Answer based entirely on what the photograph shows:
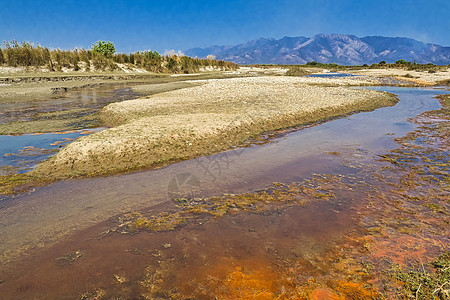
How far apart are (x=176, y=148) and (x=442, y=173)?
781 centimetres

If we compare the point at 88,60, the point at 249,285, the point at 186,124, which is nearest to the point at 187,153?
the point at 186,124

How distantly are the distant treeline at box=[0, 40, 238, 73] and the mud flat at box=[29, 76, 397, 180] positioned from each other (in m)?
23.7

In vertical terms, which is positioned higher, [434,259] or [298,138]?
[298,138]

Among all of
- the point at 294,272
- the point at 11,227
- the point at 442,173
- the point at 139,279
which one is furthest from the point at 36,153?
the point at 442,173

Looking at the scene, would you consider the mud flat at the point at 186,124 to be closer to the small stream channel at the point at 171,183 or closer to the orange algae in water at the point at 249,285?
the small stream channel at the point at 171,183

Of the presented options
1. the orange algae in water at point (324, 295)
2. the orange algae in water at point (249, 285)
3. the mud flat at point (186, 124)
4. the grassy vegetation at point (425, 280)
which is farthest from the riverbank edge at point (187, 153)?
the grassy vegetation at point (425, 280)

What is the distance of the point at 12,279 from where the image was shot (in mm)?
3553

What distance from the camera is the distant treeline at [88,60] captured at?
29.8 m

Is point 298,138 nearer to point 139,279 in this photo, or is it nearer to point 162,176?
point 162,176

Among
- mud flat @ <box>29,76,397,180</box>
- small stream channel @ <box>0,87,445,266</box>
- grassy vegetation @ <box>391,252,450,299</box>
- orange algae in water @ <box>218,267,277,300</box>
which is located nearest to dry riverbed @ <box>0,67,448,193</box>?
mud flat @ <box>29,76,397,180</box>

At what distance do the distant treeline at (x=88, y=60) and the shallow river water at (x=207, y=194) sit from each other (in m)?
33.4

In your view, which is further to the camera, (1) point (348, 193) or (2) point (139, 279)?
(1) point (348, 193)

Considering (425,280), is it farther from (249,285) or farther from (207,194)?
(207,194)

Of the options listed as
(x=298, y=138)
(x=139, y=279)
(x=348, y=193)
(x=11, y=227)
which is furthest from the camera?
(x=298, y=138)
